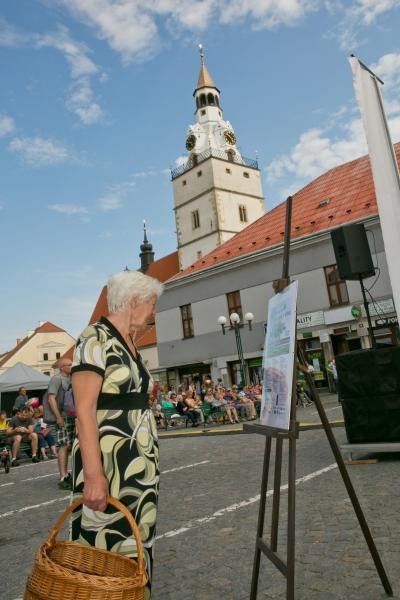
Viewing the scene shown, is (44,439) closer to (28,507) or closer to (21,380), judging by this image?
(21,380)

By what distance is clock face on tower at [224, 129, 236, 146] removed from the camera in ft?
170

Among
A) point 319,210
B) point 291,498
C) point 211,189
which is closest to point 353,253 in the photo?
point 291,498

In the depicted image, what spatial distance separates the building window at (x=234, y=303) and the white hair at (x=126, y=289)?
25.1 metres

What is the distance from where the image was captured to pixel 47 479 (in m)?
9.33

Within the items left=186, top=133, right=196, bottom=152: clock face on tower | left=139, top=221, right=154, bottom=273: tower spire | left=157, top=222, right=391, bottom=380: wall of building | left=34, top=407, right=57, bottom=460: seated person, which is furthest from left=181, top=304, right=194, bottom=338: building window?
left=139, top=221, right=154, bottom=273: tower spire

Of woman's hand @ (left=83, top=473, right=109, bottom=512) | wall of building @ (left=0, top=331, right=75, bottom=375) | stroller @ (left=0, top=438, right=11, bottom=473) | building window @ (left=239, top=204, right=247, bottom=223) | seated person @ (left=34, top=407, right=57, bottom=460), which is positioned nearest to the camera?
woman's hand @ (left=83, top=473, right=109, bottom=512)

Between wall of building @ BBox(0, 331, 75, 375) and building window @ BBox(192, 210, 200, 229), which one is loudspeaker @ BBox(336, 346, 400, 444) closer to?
building window @ BBox(192, 210, 200, 229)

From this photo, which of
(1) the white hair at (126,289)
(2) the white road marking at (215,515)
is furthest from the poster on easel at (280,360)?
(2) the white road marking at (215,515)

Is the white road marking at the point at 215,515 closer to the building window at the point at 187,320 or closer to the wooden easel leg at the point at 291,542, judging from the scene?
the wooden easel leg at the point at 291,542

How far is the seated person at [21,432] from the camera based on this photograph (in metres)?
12.8

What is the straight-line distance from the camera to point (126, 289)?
275 cm

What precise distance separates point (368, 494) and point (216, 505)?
5.31 feet

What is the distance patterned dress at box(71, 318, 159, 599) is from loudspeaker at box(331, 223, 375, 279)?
580 cm

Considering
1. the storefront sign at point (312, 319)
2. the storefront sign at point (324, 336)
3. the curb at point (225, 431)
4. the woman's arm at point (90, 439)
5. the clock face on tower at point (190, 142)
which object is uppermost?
the clock face on tower at point (190, 142)
